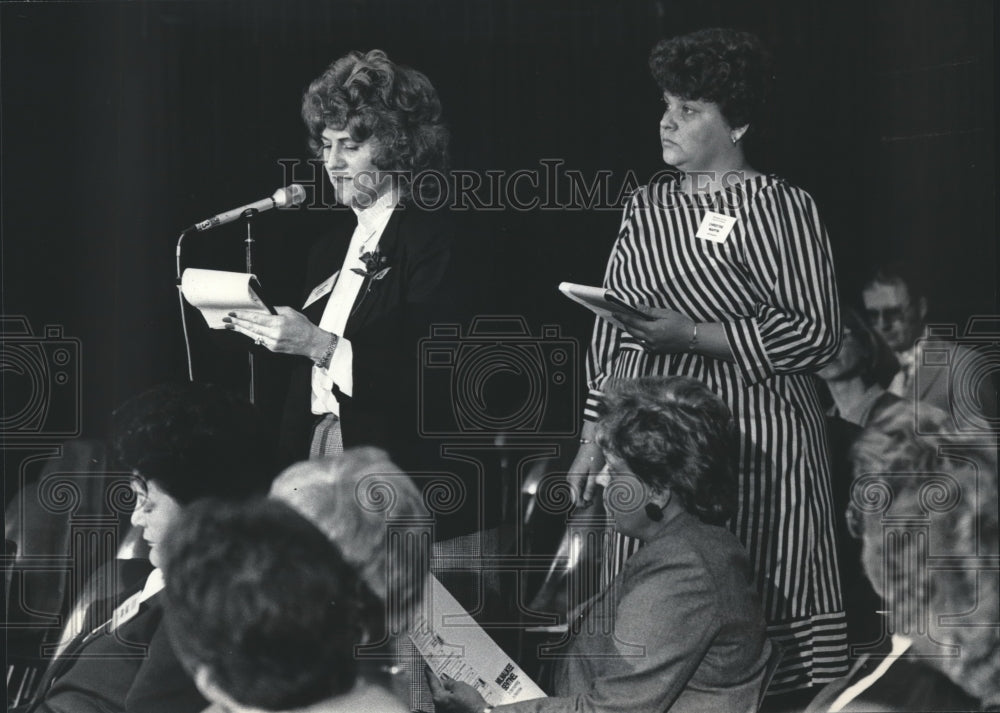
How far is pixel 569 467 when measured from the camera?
369cm

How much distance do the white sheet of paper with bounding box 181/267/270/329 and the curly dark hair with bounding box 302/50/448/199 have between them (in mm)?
441

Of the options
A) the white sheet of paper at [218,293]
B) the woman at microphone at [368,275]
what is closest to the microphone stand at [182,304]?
the white sheet of paper at [218,293]

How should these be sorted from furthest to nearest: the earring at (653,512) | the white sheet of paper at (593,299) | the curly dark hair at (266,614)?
1. the white sheet of paper at (593,299)
2. the earring at (653,512)
3. the curly dark hair at (266,614)

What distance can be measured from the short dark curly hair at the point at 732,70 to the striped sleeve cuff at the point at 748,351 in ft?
1.89

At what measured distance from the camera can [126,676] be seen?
3.38 metres

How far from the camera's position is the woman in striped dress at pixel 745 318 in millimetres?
3646

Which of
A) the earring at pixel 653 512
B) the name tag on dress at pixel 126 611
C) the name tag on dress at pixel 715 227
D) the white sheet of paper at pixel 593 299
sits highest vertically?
the name tag on dress at pixel 715 227

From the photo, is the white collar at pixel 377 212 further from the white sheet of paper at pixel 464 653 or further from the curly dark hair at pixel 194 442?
the white sheet of paper at pixel 464 653

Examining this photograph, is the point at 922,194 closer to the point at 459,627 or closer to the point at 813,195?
the point at 813,195

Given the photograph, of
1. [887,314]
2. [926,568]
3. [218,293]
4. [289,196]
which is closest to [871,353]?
[887,314]

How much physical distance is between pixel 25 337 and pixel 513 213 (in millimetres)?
1452

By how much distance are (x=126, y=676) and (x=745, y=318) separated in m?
1.92

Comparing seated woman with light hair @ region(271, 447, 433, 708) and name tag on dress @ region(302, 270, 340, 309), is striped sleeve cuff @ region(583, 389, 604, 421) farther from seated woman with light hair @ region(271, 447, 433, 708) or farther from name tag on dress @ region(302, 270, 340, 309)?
name tag on dress @ region(302, 270, 340, 309)

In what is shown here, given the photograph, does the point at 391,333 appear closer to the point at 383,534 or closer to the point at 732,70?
the point at 383,534
